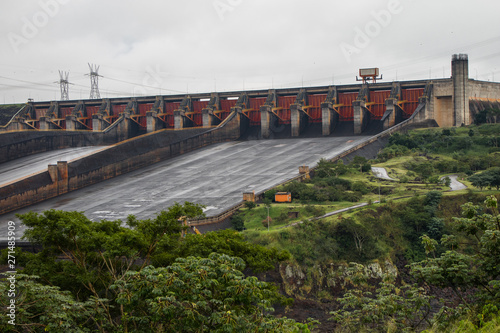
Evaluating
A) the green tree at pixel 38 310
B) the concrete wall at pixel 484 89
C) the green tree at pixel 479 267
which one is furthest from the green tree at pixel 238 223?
the concrete wall at pixel 484 89

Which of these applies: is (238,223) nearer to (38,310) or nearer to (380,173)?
(380,173)

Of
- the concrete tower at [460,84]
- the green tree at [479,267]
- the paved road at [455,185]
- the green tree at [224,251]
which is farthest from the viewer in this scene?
the concrete tower at [460,84]

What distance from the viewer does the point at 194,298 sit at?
627 inches

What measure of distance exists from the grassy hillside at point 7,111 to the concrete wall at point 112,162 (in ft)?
125

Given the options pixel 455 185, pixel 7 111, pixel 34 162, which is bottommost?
pixel 455 185

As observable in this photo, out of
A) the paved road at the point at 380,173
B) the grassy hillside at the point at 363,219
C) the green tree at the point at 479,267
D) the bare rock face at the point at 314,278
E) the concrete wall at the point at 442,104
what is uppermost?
the concrete wall at the point at 442,104

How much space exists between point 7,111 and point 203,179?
177 ft

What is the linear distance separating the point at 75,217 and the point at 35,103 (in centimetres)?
7572

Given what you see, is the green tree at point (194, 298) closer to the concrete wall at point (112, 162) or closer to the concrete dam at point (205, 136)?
the concrete dam at point (205, 136)

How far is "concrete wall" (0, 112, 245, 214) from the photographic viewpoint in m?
47.5

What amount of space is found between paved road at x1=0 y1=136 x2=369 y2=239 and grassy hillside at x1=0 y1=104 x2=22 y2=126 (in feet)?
135

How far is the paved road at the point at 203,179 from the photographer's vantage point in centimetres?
4503

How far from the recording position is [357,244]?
128ft

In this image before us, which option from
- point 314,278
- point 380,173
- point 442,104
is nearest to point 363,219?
point 314,278
